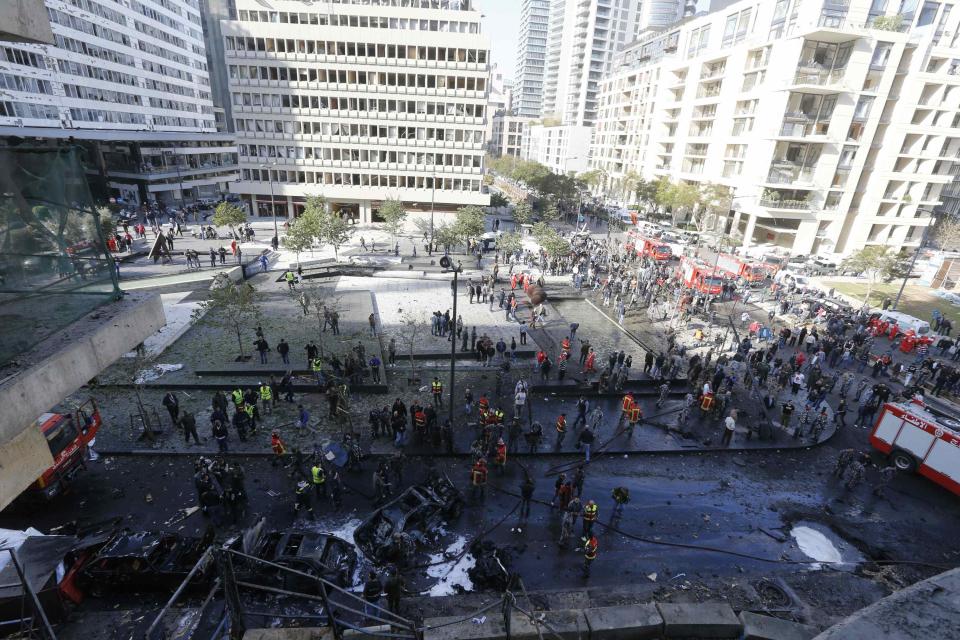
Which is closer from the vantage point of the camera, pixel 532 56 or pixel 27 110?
pixel 27 110

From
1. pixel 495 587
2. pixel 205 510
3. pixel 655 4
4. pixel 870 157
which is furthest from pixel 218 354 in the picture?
pixel 655 4

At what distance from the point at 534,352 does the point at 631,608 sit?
16.6 meters

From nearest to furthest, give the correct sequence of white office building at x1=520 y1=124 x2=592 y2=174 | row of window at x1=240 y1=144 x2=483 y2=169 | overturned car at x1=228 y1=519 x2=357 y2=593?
overturned car at x1=228 y1=519 x2=357 y2=593, row of window at x1=240 y1=144 x2=483 y2=169, white office building at x1=520 y1=124 x2=592 y2=174

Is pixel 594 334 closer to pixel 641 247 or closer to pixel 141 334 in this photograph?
pixel 641 247

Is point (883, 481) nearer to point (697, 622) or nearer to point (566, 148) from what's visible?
point (697, 622)

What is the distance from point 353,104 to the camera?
160 feet

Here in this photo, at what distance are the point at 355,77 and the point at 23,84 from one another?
31.6m

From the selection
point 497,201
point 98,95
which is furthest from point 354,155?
point 98,95

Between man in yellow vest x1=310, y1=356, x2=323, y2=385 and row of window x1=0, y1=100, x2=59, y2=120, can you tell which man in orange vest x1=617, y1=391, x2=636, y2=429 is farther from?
row of window x1=0, y1=100, x2=59, y2=120

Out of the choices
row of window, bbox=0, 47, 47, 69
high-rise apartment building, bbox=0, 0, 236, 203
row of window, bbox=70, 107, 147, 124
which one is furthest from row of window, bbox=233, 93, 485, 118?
row of window, bbox=70, 107, 147, 124

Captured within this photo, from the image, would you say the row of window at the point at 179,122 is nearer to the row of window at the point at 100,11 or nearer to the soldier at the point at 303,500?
the row of window at the point at 100,11

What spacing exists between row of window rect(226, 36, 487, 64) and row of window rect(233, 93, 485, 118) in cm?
411

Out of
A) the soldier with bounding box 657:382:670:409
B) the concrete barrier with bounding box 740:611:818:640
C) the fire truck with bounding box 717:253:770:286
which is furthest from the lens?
the fire truck with bounding box 717:253:770:286

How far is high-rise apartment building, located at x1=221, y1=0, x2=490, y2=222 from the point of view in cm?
4669
